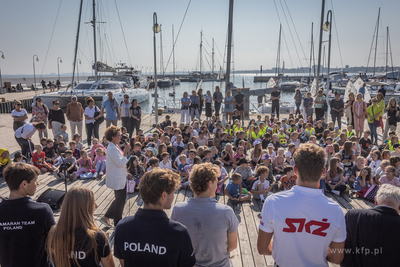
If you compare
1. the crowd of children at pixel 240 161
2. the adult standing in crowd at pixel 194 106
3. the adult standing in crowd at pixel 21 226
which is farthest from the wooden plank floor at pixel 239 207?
the adult standing in crowd at pixel 194 106

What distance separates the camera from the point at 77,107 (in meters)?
9.55

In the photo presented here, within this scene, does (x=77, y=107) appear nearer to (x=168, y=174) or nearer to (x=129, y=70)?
(x=168, y=174)

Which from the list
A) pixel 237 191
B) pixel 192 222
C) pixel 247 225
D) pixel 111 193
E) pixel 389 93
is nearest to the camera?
pixel 192 222

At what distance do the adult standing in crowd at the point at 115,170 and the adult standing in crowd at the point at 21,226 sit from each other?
5.35 ft

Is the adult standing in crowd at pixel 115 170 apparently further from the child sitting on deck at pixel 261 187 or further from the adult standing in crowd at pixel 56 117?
the adult standing in crowd at pixel 56 117

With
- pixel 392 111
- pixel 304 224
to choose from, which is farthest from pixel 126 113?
pixel 392 111

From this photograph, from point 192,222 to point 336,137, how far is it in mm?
8778

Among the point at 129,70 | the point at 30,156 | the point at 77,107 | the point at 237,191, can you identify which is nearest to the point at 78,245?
the point at 237,191

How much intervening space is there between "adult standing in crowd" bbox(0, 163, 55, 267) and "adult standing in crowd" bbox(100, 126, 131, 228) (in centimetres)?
163

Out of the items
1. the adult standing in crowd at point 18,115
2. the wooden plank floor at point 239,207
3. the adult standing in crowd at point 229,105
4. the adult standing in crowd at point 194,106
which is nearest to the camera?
the wooden plank floor at point 239,207

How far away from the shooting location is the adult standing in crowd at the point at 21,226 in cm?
228

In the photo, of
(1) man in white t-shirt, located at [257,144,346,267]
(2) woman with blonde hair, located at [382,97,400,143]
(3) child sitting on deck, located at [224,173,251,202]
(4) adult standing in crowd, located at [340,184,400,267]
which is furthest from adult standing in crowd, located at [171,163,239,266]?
(2) woman with blonde hair, located at [382,97,400,143]

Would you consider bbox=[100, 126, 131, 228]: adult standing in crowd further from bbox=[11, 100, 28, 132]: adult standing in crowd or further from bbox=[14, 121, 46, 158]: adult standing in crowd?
bbox=[11, 100, 28, 132]: adult standing in crowd

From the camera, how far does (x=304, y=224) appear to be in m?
1.87
